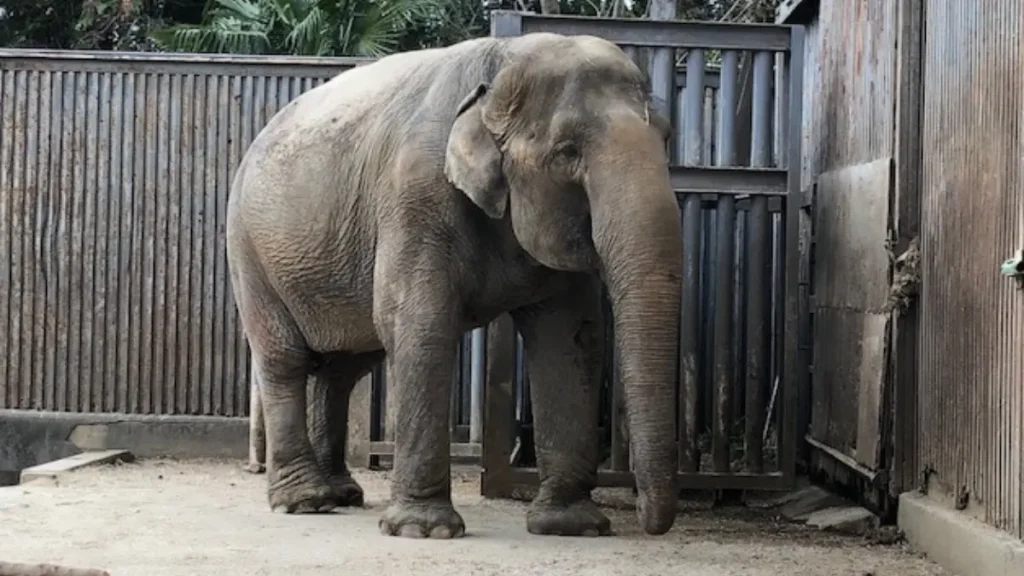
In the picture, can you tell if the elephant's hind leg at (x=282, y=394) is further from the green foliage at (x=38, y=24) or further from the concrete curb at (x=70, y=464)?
the green foliage at (x=38, y=24)

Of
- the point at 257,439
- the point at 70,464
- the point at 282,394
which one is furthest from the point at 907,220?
the point at 70,464

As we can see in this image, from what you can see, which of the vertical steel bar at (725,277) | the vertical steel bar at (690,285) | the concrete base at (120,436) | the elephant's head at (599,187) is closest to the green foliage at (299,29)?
the concrete base at (120,436)

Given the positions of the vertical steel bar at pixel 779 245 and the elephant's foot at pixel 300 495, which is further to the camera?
the vertical steel bar at pixel 779 245

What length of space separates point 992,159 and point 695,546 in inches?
91.7

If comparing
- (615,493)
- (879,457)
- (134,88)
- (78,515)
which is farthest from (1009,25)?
(134,88)

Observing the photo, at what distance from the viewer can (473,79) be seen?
24.6 feet

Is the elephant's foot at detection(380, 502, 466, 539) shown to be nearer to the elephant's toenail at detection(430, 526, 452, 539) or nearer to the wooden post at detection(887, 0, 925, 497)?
the elephant's toenail at detection(430, 526, 452, 539)

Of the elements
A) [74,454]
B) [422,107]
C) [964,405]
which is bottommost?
[74,454]

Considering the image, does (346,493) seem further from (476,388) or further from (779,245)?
(779,245)

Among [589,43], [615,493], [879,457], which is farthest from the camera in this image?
[615,493]

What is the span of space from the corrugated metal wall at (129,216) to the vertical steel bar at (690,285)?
11.4 ft

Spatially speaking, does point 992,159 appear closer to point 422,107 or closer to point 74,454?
point 422,107

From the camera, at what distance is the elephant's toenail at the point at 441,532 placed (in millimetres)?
7230

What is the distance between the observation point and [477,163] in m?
7.06
